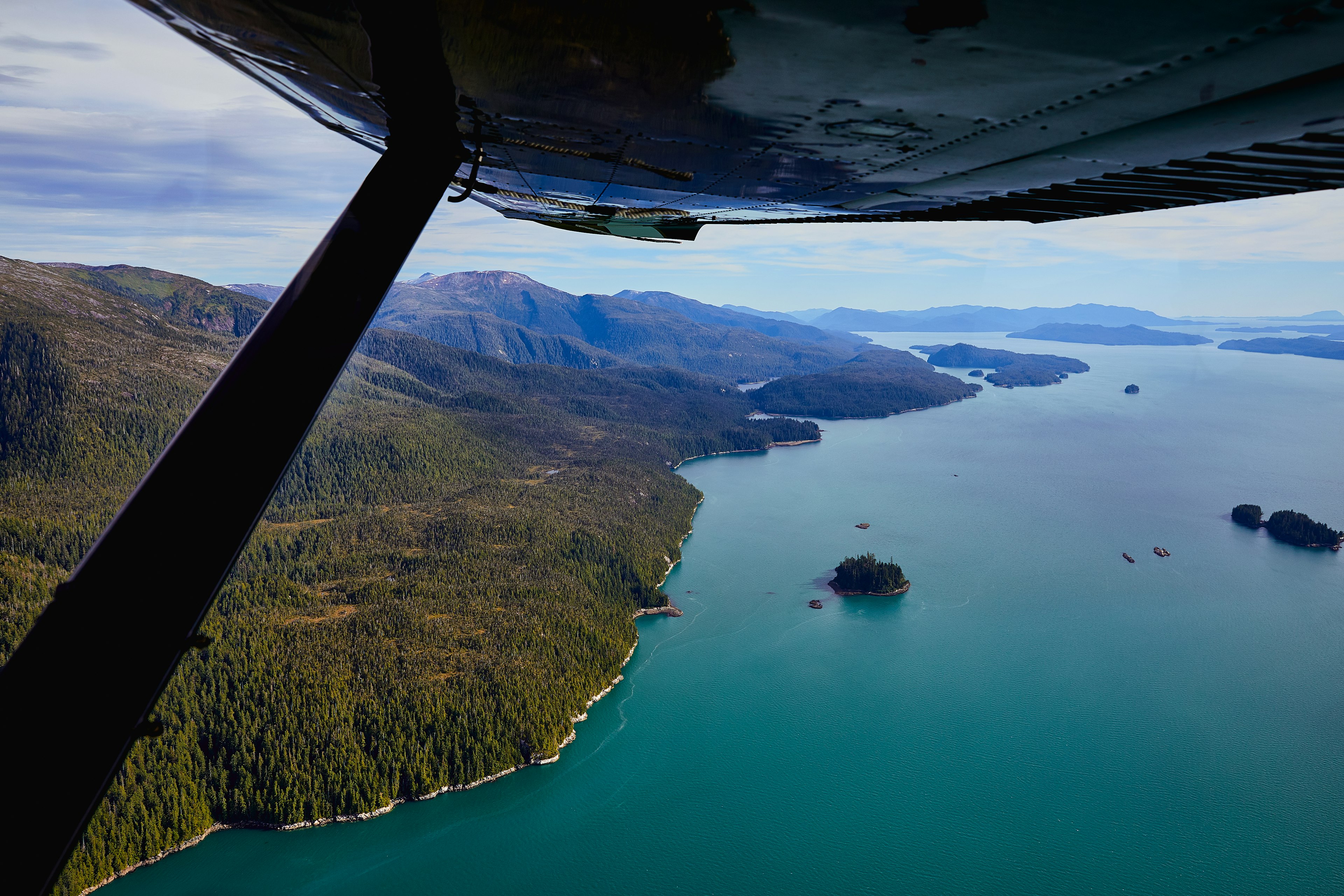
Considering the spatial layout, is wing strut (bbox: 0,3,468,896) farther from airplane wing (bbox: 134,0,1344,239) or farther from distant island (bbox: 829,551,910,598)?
distant island (bbox: 829,551,910,598)

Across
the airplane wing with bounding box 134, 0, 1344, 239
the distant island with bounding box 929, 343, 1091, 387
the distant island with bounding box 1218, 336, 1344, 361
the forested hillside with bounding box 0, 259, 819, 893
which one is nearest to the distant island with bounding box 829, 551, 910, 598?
the forested hillside with bounding box 0, 259, 819, 893

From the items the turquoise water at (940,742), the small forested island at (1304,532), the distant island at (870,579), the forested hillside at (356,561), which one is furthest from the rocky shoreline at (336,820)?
the small forested island at (1304,532)

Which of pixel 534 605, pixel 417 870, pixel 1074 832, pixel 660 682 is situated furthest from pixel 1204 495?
pixel 417 870

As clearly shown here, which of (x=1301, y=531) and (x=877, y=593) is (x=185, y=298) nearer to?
(x=877, y=593)

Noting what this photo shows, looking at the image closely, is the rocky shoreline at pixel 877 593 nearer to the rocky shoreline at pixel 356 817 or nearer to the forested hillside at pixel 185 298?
the rocky shoreline at pixel 356 817

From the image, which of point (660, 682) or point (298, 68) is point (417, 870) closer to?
point (660, 682)

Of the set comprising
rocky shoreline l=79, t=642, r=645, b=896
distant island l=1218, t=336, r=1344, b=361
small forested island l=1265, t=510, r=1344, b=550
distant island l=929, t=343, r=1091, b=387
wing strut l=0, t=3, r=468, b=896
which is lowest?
rocky shoreline l=79, t=642, r=645, b=896
